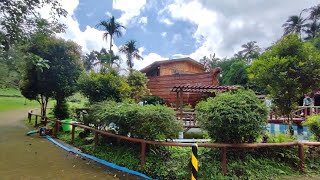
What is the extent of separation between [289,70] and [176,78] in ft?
53.2

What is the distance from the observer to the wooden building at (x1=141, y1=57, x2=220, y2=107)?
2289 centimetres

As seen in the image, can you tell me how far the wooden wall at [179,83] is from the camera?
22605 millimetres

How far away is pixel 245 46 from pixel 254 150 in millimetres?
50762

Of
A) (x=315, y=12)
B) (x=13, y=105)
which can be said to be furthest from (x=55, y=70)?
(x=315, y=12)

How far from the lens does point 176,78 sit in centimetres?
2431

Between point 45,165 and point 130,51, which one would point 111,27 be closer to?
point 130,51

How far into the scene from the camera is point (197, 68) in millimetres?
28969

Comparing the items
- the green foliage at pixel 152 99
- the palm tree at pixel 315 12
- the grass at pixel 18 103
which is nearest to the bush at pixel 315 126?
the green foliage at pixel 152 99

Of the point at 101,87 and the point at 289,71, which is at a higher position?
the point at 289,71

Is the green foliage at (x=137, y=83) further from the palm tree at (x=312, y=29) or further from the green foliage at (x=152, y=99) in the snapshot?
the palm tree at (x=312, y=29)

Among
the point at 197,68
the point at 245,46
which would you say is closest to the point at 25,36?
the point at 197,68

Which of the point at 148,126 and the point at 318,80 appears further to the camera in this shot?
the point at 318,80

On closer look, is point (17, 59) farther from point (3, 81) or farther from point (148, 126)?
point (148, 126)

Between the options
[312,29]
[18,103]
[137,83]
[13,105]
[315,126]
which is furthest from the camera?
[312,29]
